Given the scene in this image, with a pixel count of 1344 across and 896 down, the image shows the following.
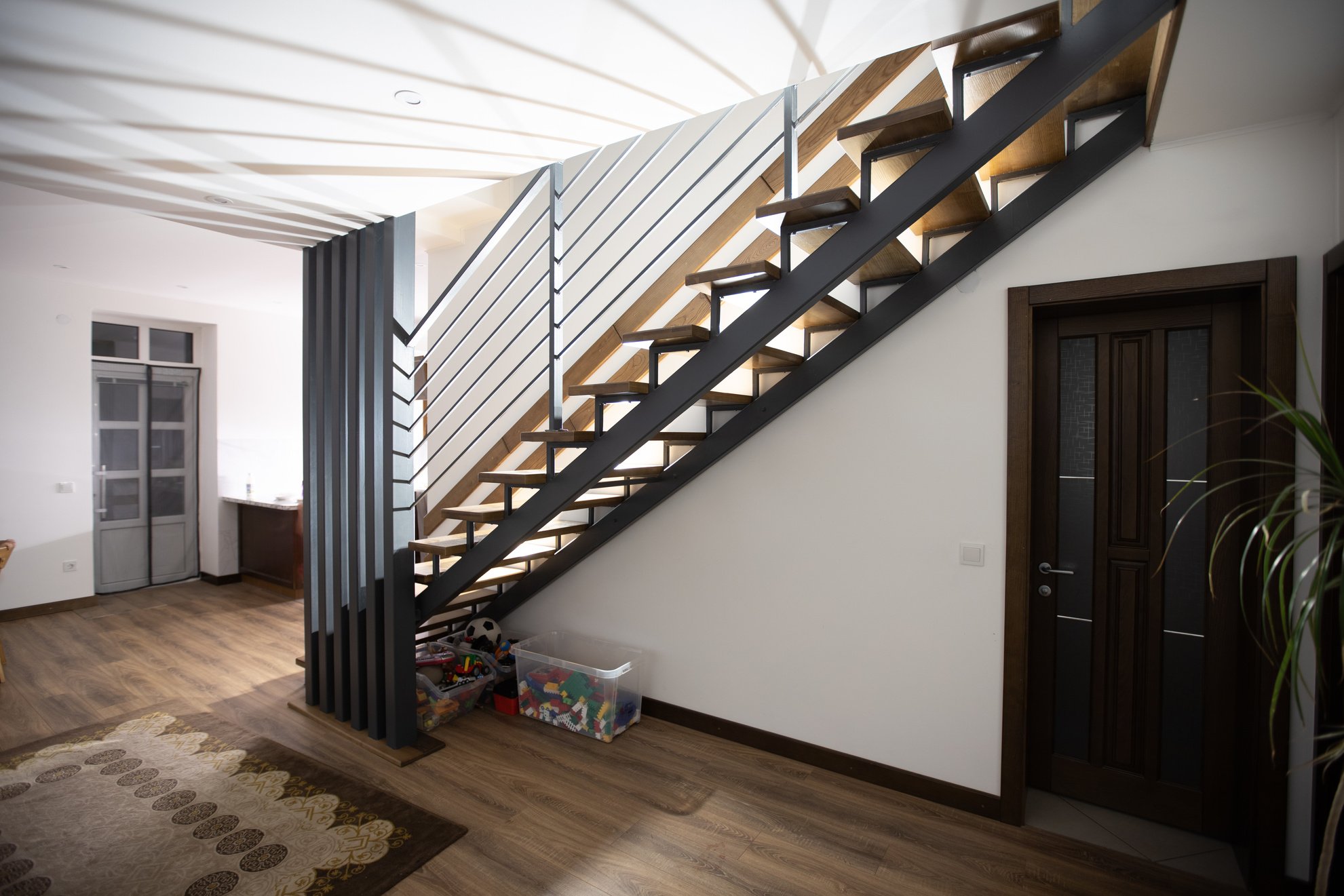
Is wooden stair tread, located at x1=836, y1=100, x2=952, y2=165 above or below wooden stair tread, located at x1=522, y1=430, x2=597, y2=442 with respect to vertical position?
above

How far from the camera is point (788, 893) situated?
2.10m

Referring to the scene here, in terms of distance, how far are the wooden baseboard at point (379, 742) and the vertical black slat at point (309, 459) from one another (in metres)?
0.14

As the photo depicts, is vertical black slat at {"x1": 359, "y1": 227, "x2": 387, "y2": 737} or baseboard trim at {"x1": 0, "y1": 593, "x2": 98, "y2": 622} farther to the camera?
baseboard trim at {"x1": 0, "y1": 593, "x2": 98, "y2": 622}

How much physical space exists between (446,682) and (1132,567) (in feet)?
10.2

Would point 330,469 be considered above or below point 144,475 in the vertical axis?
above

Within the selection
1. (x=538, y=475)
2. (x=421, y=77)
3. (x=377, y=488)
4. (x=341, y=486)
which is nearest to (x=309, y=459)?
(x=341, y=486)

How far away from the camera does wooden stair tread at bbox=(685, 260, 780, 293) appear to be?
2051 millimetres

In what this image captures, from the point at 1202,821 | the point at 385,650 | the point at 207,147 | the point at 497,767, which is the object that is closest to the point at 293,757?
the point at 385,650

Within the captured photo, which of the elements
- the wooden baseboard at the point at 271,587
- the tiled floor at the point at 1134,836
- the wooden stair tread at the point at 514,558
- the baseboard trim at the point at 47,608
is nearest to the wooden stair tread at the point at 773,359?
the wooden stair tread at the point at 514,558

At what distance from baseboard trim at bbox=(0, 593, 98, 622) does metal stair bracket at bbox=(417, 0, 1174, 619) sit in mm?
4952

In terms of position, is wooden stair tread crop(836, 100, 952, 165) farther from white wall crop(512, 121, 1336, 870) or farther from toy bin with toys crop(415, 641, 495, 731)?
toy bin with toys crop(415, 641, 495, 731)

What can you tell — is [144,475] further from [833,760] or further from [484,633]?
[833,760]

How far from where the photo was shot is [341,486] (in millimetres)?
3287

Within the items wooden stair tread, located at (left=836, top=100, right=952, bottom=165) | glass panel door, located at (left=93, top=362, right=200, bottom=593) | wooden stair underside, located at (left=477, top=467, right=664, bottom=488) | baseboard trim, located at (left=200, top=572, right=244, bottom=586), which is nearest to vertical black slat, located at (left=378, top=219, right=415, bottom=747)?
wooden stair underside, located at (left=477, top=467, right=664, bottom=488)
